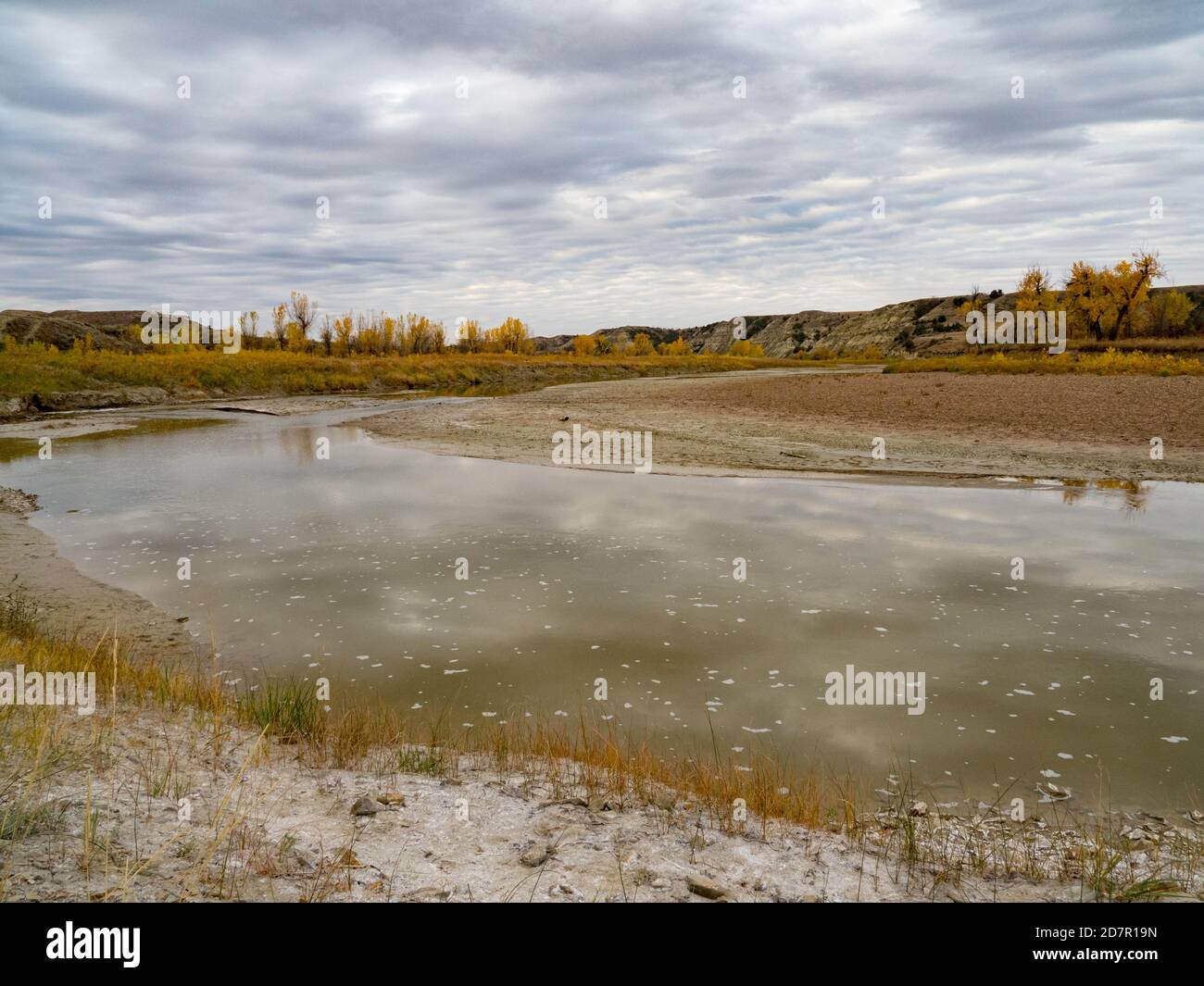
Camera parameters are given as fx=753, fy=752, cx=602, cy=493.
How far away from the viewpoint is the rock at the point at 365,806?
498 centimetres

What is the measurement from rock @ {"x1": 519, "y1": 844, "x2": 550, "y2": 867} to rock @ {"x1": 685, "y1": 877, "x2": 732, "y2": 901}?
864 mm

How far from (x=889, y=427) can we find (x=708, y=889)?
26202 millimetres

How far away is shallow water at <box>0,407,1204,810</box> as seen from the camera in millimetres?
6738

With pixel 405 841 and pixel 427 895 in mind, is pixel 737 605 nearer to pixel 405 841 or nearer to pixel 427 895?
pixel 405 841

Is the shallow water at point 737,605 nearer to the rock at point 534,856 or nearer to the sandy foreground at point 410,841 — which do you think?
the sandy foreground at point 410,841

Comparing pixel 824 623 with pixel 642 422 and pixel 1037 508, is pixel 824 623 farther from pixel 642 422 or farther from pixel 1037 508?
pixel 642 422

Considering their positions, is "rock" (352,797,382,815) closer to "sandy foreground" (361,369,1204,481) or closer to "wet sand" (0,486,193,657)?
"wet sand" (0,486,193,657)

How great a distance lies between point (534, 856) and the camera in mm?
4504

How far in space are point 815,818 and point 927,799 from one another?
3.67 ft

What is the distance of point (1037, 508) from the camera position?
15453 mm

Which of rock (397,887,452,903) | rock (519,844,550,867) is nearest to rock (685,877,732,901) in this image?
rock (519,844,550,867)

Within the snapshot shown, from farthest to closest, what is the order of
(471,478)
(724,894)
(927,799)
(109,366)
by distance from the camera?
(109,366) → (471,478) → (927,799) → (724,894)

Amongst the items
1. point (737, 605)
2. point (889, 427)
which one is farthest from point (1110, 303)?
point (737, 605)
